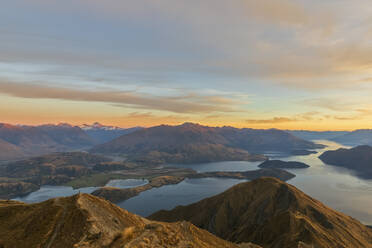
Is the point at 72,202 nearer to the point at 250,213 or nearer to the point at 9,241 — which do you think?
the point at 9,241

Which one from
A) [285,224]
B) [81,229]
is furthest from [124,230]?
[285,224]

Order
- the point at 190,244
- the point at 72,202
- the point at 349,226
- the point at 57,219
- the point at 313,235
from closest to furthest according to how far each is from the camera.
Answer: the point at 190,244 → the point at 57,219 → the point at 72,202 → the point at 313,235 → the point at 349,226

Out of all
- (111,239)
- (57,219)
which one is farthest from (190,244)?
(57,219)

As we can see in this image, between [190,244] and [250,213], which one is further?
[250,213]

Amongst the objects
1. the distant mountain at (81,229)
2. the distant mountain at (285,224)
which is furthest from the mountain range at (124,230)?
the distant mountain at (285,224)

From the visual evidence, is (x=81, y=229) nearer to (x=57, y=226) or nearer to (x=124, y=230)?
(x=57, y=226)

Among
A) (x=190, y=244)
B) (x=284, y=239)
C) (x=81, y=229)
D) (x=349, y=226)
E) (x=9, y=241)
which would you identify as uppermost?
(x=190, y=244)
